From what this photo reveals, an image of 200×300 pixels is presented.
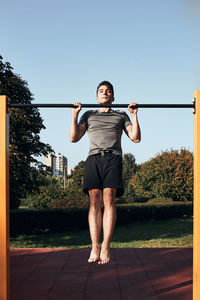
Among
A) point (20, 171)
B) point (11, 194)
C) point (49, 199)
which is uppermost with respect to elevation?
point (20, 171)

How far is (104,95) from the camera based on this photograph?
129 inches

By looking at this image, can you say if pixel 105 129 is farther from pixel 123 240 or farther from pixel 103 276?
pixel 123 240

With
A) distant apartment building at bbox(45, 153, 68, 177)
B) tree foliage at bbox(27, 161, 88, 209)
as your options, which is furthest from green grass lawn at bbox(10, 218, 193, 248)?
distant apartment building at bbox(45, 153, 68, 177)

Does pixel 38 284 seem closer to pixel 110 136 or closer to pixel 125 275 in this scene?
pixel 125 275

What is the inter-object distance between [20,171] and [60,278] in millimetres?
6035

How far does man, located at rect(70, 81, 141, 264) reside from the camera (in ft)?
10.0

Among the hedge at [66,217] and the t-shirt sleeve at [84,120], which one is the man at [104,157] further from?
the hedge at [66,217]

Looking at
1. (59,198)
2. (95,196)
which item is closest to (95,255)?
(95,196)

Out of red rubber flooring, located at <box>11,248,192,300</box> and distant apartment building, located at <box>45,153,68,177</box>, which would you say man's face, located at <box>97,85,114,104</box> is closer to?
red rubber flooring, located at <box>11,248,192,300</box>

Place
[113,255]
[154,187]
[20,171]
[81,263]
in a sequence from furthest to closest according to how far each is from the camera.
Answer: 1. [154,187]
2. [20,171]
3. [113,255]
4. [81,263]

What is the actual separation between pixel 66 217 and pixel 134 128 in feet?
43.3

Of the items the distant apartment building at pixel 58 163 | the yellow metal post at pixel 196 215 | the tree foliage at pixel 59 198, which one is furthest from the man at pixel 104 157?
the tree foliage at pixel 59 198

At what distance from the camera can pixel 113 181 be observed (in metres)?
3.04

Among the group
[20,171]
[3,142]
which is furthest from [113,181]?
[20,171]
